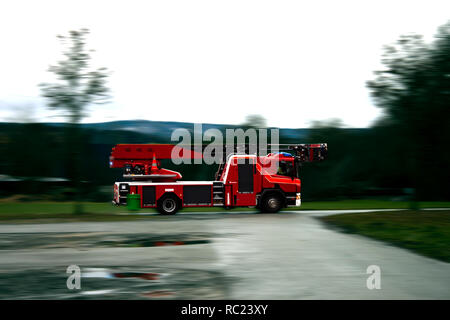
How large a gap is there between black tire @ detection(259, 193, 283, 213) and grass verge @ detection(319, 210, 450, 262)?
4787 mm

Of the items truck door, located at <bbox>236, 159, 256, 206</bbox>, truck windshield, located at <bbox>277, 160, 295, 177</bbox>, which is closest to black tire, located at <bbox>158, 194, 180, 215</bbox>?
truck door, located at <bbox>236, 159, 256, 206</bbox>

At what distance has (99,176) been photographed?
59.3 meters

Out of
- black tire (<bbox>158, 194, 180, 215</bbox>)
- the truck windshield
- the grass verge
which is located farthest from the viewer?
the truck windshield

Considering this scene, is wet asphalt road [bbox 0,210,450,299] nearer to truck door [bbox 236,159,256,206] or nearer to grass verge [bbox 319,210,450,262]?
grass verge [bbox 319,210,450,262]

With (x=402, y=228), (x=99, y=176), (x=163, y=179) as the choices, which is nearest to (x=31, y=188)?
(x=99, y=176)

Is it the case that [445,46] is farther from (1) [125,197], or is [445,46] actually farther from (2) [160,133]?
(2) [160,133]

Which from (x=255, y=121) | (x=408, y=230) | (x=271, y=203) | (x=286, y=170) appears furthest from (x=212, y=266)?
(x=255, y=121)

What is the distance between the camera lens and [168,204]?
26.1 m

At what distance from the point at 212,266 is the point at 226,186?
15.9 meters

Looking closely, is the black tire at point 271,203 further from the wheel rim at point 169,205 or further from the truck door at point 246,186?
the wheel rim at point 169,205

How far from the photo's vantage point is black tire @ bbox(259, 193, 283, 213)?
26.1 m

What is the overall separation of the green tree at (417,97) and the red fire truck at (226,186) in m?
5.45

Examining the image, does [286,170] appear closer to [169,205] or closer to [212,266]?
[169,205]
